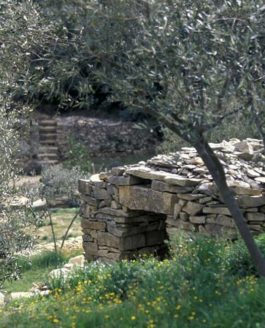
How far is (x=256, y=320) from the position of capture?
5.33 metres

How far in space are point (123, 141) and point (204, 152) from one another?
20.8m

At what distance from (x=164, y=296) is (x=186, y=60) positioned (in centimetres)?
206

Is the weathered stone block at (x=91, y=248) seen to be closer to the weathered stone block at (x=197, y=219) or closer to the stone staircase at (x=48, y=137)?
the weathered stone block at (x=197, y=219)

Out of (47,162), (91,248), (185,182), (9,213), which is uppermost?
(185,182)

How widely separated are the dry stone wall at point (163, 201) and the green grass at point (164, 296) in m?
1.70

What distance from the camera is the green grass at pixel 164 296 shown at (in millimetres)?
5609

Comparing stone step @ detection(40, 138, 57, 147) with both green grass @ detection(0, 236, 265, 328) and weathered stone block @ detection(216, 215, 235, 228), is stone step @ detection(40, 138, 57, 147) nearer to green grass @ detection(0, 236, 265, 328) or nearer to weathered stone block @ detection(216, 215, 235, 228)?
weathered stone block @ detection(216, 215, 235, 228)

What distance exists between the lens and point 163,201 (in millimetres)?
10461

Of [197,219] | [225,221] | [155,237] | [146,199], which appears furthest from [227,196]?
[155,237]

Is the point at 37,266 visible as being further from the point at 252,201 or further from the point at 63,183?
the point at 63,183

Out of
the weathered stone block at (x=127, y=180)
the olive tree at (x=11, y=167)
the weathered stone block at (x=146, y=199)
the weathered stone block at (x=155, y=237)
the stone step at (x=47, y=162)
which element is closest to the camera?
the olive tree at (x=11, y=167)

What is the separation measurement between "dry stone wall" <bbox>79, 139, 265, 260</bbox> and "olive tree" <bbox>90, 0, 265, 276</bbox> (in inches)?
166

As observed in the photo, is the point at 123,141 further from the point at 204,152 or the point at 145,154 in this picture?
the point at 204,152

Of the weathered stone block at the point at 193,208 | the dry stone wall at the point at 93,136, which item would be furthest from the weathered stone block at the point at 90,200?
the dry stone wall at the point at 93,136
